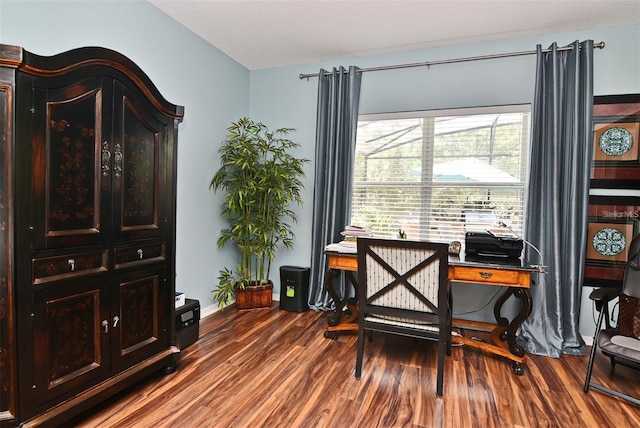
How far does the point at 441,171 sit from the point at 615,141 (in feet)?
Result: 4.50

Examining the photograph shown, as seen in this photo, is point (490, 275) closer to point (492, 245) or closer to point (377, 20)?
point (492, 245)

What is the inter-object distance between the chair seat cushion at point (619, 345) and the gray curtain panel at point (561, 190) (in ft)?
2.26

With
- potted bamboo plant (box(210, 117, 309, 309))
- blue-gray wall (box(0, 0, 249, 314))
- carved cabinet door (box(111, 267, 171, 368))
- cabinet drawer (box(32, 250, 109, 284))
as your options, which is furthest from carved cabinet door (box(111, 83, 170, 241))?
potted bamboo plant (box(210, 117, 309, 309))

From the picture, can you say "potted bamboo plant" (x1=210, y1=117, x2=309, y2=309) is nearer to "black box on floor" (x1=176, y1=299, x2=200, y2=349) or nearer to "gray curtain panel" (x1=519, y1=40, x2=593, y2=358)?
"black box on floor" (x1=176, y1=299, x2=200, y2=349)

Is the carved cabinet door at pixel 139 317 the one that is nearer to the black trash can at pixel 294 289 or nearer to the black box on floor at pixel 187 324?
the black box on floor at pixel 187 324

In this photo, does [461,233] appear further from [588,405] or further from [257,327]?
[257,327]

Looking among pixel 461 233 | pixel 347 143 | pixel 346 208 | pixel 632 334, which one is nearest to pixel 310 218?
pixel 346 208

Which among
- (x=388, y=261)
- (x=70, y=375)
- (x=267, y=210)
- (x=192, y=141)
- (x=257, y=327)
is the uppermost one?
(x=192, y=141)

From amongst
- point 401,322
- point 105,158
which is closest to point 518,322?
point 401,322

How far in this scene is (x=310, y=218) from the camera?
388cm

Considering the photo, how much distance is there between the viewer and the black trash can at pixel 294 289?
3.61 meters

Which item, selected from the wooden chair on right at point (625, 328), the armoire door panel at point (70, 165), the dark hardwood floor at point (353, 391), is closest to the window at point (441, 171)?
the wooden chair on right at point (625, 328)

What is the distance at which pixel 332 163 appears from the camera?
3.56 metres

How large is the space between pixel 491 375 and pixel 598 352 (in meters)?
1.14
